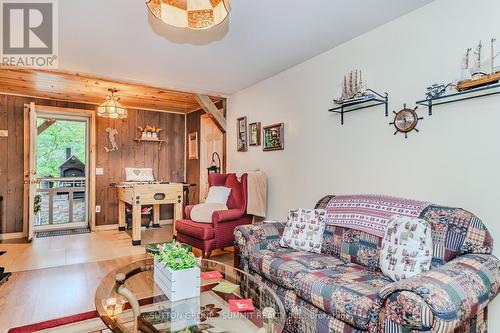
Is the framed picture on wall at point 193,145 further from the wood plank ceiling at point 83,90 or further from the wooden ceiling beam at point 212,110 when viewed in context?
the wooden ceiling beam at point 212,110

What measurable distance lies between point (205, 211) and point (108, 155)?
3008mm

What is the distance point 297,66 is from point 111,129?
3.94 meters

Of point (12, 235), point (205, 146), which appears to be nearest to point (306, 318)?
point (205, 146)

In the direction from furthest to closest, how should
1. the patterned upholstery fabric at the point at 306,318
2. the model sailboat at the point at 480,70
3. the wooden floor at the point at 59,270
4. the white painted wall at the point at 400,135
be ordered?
the wooden floor at the point at 59,270
the white painted wall at the point at 400,135
the model sailboat at the point at 480,70
the patterned upholstery fabric at the point at 306,318

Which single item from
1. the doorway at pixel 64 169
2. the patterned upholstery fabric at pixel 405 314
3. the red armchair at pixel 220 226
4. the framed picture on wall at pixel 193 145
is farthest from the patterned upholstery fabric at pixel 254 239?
the doorway at pixel 64 169

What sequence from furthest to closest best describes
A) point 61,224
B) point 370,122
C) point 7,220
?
point 61,224 < point 7,220 < point 370,122

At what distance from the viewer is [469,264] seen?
5.06ft

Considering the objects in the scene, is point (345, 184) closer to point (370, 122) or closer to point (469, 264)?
point (370, 122)

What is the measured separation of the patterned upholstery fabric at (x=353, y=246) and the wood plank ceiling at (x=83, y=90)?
3.16 metres

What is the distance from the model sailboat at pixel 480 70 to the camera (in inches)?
70.3

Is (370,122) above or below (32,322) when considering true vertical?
above

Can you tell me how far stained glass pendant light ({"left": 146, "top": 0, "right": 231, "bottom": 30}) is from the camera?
4.79 ft

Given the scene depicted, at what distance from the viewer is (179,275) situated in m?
1.67

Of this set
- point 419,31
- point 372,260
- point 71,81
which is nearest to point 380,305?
point 372,260
